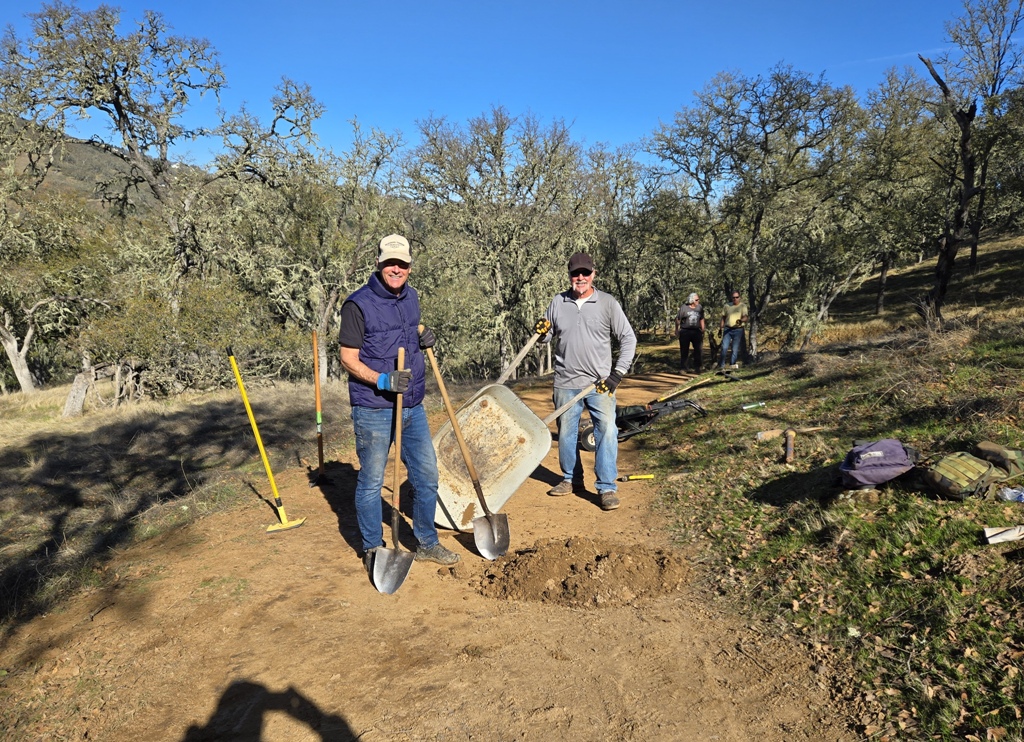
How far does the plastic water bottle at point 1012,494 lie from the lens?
353 cm

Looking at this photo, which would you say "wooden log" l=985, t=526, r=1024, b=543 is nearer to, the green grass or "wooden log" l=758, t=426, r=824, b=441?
the green grass

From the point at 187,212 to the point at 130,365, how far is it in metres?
5.71

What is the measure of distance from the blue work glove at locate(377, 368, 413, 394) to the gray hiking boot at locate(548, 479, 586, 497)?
248cm

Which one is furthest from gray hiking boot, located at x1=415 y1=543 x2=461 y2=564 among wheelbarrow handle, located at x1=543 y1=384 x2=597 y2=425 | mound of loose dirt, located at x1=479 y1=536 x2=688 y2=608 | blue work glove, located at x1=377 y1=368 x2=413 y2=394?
wheelbarrow handle, located at x1=543 y1=384 x2=597 y2=425

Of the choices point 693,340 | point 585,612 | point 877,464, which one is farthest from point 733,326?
point 585,612

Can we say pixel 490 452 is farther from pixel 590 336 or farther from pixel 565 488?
pixel 590 336

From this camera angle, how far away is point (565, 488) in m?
5.65

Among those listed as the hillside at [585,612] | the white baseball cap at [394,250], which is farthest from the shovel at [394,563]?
the white baseball cap at [394,250]

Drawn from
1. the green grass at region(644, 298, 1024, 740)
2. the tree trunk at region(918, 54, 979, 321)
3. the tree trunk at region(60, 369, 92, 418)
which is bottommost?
the tree trunk at region(60, 369, 92, 418)

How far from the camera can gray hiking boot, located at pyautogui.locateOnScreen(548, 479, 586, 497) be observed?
5.61 m

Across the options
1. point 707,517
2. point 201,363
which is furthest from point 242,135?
point 707,517

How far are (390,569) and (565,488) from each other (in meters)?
2.33

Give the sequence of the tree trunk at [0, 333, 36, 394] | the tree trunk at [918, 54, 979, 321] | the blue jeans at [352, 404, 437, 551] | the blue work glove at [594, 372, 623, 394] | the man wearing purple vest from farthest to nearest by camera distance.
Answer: the tree trunk at [0, 333, 36, 394] → the tree trunk at [918, 54, 979, 321] → the blue work glove at [594, 372, 623, 394] → the blue jeans at [352, 404, 437, 551] → the man wearing purple vest

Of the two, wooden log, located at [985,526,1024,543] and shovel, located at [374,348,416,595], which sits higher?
wooden log, located at [985,526,1024,543]
